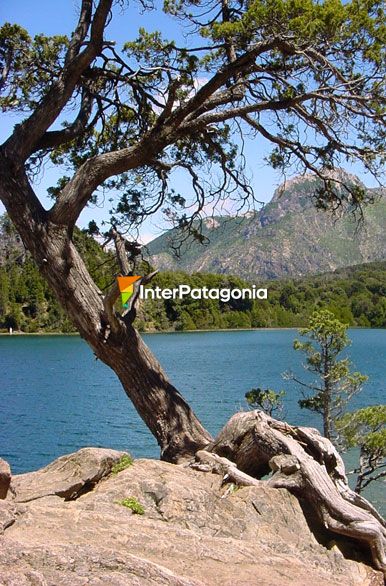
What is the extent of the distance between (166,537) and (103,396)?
99.1ft

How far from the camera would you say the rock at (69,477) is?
5211 millimetres

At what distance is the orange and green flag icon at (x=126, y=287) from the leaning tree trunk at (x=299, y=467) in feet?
5.43

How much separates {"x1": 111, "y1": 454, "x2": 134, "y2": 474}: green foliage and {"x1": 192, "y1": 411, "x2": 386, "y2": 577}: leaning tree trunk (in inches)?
30.0

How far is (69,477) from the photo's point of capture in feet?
18.0

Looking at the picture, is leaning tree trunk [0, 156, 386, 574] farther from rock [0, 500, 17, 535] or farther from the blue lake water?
the blue lake water

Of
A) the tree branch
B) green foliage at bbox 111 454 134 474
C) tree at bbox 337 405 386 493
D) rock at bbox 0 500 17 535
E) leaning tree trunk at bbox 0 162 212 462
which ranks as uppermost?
the tree branch

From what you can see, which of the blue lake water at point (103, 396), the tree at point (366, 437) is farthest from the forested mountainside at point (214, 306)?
the tree at point (366, 437)

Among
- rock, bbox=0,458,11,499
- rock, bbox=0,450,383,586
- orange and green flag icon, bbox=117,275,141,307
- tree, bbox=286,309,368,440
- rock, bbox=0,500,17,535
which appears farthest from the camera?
tree, bbox=286,309,368,440

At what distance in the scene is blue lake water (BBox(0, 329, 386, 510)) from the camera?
73.8 feet

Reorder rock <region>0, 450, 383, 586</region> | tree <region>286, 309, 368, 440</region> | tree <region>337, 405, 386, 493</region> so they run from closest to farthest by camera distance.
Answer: rock <region>0, 450, 383, 586</region> < tree <region>337, 405, 386, 493</region> < tree <region>286, 309, 368, 440</region>

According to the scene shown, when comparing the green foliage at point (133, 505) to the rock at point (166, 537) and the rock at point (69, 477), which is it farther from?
the rock at point (69, 477)

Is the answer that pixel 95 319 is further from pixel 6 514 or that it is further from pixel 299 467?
pixel 6 514

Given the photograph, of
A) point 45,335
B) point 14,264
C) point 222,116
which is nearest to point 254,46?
point 222,116

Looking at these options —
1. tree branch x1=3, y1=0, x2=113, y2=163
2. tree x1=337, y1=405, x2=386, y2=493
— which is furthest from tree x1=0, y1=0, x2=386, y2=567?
tree x1=337, y1=405, x2=386, y2=493
